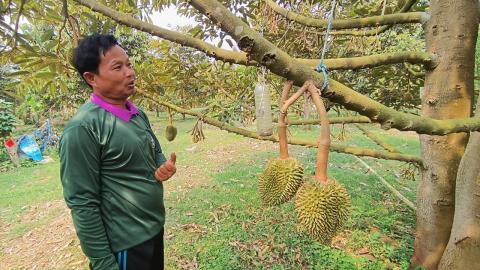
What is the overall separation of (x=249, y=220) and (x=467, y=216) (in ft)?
7.63

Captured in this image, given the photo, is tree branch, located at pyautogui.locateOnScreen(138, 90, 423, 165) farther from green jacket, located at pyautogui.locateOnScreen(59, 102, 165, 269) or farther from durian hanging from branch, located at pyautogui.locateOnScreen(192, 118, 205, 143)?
green jacket, located at pyautogui.locateOnScreen(59, 102, 165, 269)

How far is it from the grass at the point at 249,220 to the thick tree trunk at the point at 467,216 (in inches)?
33.0

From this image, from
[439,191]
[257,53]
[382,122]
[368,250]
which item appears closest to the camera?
[257,53]

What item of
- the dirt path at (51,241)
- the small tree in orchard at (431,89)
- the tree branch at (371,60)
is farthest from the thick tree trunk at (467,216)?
the dirt path at (51,241)

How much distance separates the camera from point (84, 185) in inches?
52.1

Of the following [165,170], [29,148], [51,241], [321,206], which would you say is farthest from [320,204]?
[29,148]

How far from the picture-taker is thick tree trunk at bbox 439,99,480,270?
5.71 feet

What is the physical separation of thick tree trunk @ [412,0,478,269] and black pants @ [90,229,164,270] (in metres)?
1.57

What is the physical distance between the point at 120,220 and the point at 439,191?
1.75 m

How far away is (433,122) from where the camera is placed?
109 cm

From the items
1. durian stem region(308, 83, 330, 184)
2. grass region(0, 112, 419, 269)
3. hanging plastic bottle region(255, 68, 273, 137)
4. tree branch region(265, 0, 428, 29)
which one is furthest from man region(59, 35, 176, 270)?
grass region(0, 112, 419, 269)

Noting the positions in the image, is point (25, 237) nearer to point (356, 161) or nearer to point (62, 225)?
point (62, 225)

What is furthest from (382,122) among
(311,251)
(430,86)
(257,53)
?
(311,251)

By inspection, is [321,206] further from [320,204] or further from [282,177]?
[282,177]
